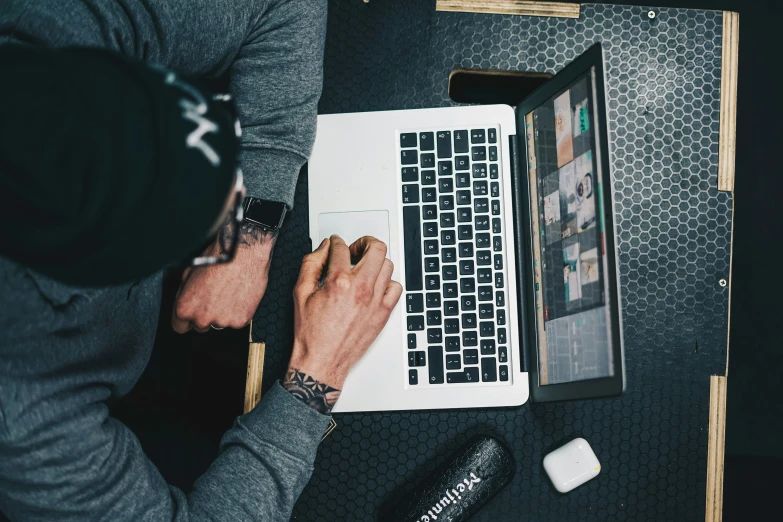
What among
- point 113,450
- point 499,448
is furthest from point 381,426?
point 113,450

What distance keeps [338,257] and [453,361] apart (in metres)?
0.24

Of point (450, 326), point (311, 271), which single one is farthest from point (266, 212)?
point (450, 326)

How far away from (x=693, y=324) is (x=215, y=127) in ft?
2.57

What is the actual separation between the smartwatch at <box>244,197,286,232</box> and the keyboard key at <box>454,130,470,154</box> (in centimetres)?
30

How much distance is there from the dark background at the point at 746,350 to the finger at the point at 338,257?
0.50 m

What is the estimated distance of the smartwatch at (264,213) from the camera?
909 millimetres

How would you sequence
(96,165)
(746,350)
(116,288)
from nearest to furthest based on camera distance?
1. (96,165)
2. (116,288)
3. (746,350)

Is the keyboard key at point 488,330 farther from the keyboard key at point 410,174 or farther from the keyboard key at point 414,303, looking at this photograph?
the keyboard key at point 410,174

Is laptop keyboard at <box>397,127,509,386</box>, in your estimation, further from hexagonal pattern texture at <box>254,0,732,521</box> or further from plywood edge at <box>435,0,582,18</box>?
plywood edge at <box>435,0,582,18</box>

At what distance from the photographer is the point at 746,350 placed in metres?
1.42

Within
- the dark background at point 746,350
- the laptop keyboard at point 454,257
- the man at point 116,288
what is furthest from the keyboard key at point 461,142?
the dark background at point 746,350

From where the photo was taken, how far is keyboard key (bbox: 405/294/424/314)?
35.2 inches

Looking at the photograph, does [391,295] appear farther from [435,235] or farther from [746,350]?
[746,350]

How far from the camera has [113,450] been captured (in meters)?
0.74
